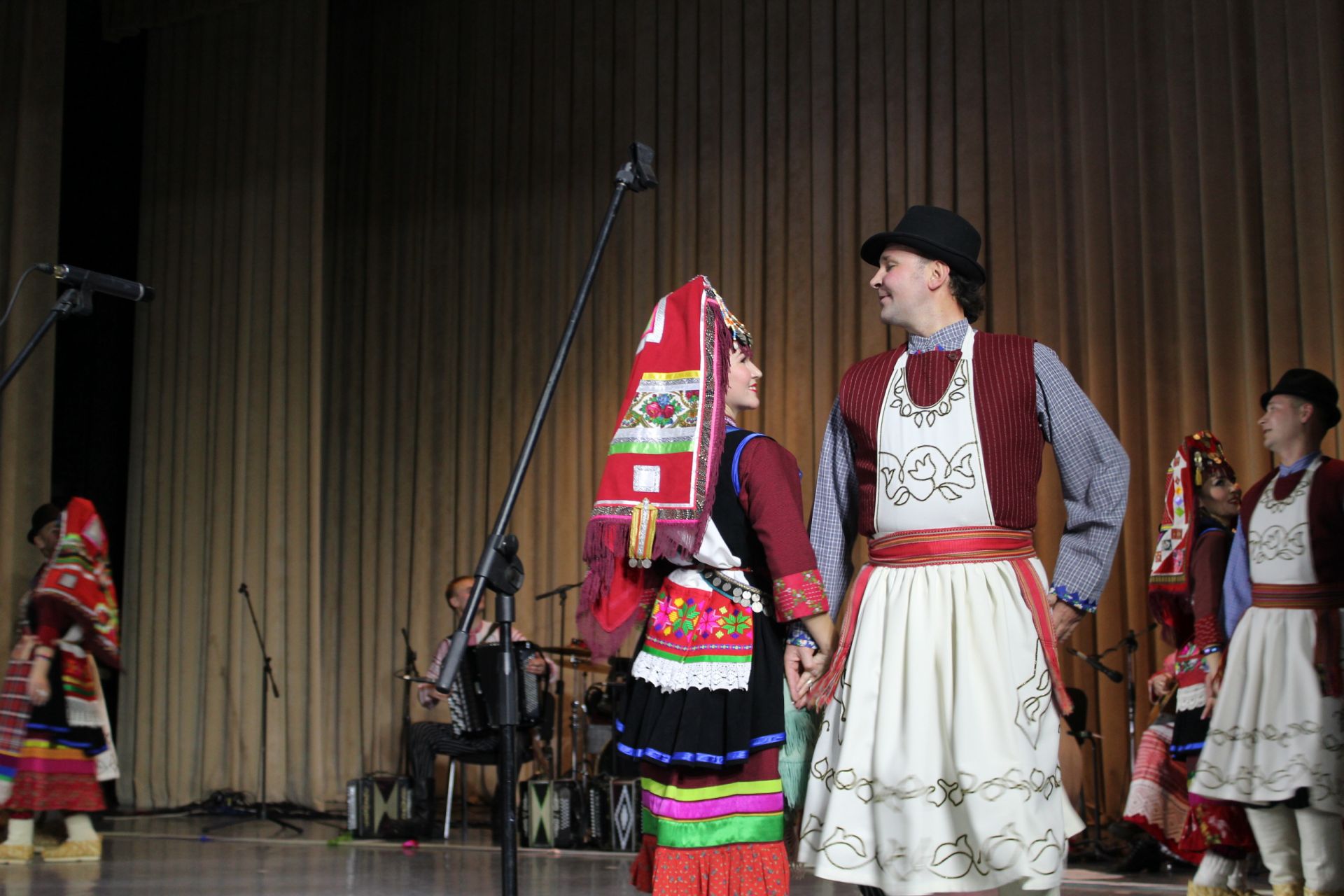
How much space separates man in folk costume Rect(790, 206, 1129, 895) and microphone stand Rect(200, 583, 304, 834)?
5.50m

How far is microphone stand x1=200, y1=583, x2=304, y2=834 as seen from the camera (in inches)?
292

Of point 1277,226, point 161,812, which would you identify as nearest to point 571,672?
point 161,812

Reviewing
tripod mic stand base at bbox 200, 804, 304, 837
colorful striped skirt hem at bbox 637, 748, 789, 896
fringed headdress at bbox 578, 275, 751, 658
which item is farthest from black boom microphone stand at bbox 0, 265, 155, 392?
tripod mic stand base at bbox 200, 804, 304, 837

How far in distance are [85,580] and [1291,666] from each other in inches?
172

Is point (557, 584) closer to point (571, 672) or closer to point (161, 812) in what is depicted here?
point (571, 672)

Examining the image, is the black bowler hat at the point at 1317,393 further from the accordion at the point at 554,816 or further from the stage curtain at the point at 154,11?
the stage curtain at the point at 154,11

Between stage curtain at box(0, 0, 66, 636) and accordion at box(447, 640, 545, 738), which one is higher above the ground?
stage curtain at box(0, 0, 66, 636)

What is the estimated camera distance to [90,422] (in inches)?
336

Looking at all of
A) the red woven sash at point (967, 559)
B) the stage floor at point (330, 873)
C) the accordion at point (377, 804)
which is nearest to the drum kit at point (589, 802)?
the stage floor at point (330, 873)

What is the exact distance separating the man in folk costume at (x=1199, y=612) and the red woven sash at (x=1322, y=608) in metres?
0.37

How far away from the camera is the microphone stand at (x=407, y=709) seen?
23.8 feet

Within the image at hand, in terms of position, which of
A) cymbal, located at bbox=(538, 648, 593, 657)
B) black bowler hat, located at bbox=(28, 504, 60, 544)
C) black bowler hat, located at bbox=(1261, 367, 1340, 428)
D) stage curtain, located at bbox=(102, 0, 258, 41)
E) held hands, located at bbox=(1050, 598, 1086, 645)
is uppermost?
stage curtain, located at bbox=(102, 0, 258, 41)

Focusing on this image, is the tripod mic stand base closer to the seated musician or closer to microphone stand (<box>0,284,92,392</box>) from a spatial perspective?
the seated musician

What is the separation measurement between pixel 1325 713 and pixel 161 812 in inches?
266
